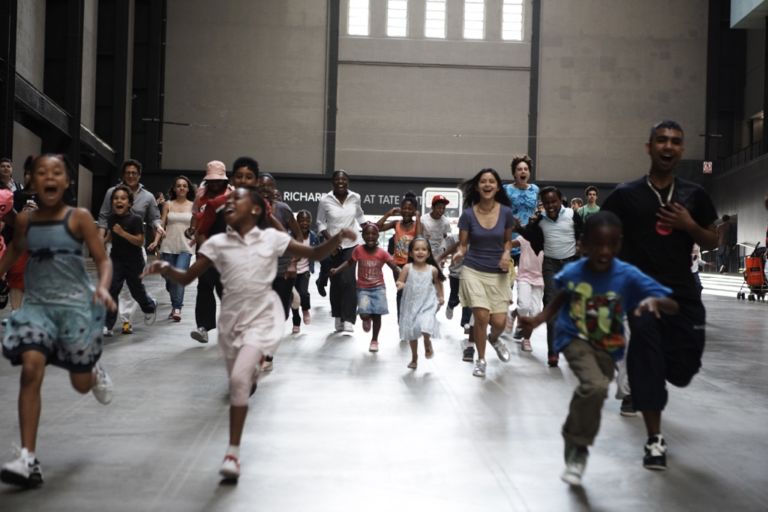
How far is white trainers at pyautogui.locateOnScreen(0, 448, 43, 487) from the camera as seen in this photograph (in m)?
4.05

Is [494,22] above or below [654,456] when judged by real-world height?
above

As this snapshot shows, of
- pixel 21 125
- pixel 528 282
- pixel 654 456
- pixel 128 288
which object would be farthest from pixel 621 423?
pixel 21 125

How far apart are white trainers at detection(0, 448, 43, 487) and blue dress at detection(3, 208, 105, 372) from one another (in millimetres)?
493

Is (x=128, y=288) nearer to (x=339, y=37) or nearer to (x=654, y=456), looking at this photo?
(x=654, y=456)

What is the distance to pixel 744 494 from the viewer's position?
425 centimetres

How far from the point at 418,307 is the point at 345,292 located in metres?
2.69

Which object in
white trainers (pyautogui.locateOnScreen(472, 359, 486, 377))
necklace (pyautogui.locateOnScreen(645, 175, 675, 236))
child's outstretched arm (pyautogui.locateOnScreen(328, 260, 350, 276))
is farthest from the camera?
child's outstretched arm (pyautogui.locateOnScreen(328, 260, 350, 276))

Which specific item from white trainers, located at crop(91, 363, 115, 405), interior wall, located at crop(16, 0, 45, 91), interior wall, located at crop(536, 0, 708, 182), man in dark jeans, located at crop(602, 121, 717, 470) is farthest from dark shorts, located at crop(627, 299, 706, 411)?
interior wall, located at crop(536, 0, 708, 182)

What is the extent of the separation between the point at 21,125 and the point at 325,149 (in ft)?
46.2

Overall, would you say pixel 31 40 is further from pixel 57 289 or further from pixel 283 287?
pixel 57 289

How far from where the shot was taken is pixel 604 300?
14.8 feet

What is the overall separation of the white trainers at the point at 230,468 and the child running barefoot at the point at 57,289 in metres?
0.88

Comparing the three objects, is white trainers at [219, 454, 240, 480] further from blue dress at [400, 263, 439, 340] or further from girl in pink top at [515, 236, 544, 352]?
girl in pink top at [515, 236, 544, 352]

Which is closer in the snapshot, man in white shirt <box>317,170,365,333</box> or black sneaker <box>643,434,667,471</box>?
black sneaker <box>643,434,667,471</box>
